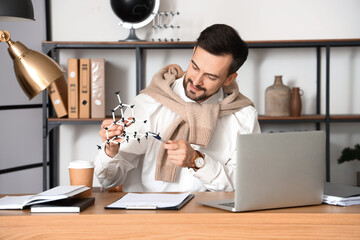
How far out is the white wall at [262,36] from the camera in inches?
142

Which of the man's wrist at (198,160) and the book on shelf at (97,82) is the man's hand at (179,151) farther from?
the book on shelf at (97,82)

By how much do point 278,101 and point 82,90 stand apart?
1.31 m

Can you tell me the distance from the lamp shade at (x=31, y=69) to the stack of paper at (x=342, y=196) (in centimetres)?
98

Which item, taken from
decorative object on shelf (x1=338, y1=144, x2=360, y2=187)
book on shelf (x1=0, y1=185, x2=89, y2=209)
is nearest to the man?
book on shelf (x1=0, y1=185, x2=89, y2=209)

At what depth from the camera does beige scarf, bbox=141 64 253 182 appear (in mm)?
2281

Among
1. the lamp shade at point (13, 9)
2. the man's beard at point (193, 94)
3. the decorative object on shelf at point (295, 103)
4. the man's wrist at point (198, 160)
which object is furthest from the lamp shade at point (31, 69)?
the decorative object on shelf at point (295, 103)

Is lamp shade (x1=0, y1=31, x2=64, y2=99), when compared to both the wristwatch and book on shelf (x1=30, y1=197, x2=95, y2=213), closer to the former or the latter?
book on shelf (x1=30, y1=197, x2=95, y2=213)

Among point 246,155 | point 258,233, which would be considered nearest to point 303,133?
point 246,155

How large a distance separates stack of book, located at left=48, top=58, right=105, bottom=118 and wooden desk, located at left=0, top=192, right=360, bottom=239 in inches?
76.8

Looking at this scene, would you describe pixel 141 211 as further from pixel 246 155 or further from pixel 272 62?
pixel 272 62

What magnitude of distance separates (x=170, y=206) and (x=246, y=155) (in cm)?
28

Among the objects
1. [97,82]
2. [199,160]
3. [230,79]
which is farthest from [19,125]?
[199,160]

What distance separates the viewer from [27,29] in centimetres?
353

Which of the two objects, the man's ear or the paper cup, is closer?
the paper cup
